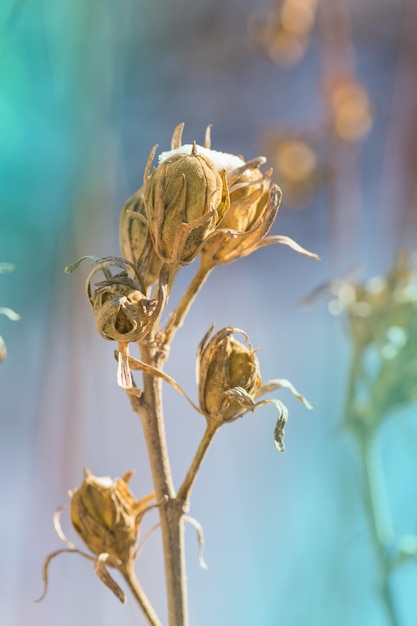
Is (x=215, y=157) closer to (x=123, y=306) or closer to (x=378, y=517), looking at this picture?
(x=123, y=306)

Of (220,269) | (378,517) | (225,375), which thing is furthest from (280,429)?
(220,269)

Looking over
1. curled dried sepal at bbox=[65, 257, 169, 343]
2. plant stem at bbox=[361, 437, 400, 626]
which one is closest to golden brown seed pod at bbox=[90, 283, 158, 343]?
curled dried sepal at bbox=[65, 257, 169, 343]

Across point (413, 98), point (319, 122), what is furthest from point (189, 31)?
point (319, 122)

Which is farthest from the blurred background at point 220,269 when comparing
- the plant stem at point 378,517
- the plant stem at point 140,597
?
the plant stem at point 140,597

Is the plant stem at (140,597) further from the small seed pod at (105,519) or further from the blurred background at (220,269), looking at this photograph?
the blurred background at (220,269)

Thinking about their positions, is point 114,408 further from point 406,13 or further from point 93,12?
point 406,13

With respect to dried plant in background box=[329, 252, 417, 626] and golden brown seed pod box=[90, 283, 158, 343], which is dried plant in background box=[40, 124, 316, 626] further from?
dried plant in background box=[329, 252, 417, 626]
